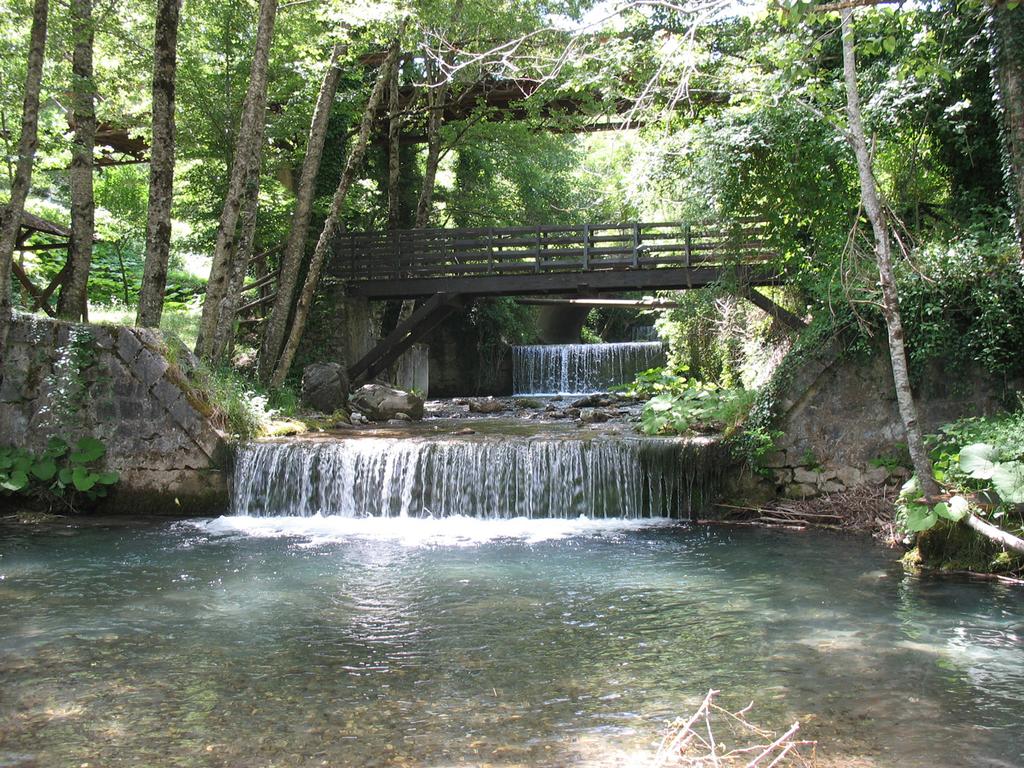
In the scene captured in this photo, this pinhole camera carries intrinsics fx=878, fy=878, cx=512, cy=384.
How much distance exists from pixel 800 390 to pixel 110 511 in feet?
27.2

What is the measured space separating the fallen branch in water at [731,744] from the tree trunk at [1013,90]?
21.0 ft

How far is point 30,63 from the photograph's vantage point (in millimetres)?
10031

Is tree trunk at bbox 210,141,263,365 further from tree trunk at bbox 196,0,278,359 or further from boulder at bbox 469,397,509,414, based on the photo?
boulder at bbox 469,397,509,414

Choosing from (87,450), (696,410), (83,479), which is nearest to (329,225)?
(87,450)

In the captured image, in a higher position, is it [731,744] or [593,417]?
[593,417]

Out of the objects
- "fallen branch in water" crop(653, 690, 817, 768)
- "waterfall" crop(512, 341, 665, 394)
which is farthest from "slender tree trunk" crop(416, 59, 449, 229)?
"fallen branch in water" crop(653, 690, 817, 768)

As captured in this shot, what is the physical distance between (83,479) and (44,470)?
50cm

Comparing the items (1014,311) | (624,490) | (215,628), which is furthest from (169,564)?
(1014,311)

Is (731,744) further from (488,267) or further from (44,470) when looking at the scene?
(488,267)

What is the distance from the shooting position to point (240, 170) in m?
11.6

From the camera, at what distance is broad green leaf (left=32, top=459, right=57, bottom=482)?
10344mm

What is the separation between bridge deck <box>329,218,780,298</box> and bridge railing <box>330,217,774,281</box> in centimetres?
2

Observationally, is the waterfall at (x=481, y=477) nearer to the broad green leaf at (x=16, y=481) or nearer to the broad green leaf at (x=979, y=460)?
the broad green leaf at (x=16, y=481)

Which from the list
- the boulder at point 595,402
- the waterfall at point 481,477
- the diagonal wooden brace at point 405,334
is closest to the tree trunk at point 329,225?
the diagonal wooden brace at point 405,334
